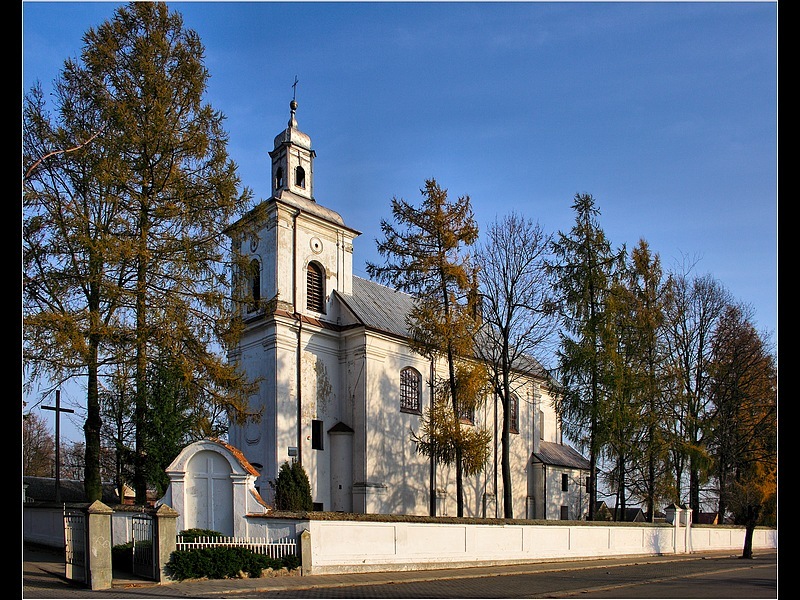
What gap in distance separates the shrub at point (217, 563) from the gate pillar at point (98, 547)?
1.27 m

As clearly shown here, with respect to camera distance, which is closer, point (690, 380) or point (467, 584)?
point (467, 584)

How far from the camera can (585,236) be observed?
29.9 metres

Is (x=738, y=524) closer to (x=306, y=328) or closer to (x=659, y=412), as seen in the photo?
(x=659, y=412)

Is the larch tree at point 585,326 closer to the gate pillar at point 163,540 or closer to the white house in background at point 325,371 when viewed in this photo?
the white house in background at point 325,371

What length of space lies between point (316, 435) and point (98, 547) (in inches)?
599

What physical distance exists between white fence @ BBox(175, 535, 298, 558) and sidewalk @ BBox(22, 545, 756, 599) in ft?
2.13

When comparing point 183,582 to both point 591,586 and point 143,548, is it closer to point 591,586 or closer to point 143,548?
point 143,548

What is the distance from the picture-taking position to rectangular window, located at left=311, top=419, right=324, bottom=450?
28594mm

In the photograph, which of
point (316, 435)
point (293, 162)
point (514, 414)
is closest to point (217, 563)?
point (316, 435)

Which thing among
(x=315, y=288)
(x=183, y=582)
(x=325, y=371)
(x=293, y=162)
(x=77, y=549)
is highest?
(x=293, y=162)

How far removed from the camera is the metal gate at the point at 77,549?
14148 mm

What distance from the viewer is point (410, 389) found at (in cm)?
3222

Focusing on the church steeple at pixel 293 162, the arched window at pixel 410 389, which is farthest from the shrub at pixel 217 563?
the church steeple at pixel 293 162
